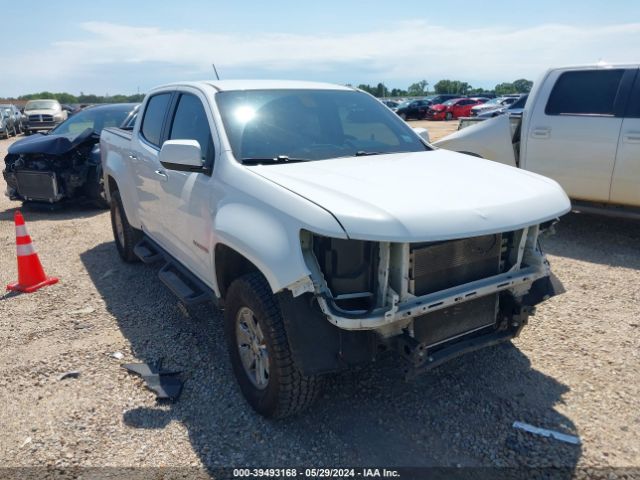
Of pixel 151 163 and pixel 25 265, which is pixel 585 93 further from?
pixel 25 265

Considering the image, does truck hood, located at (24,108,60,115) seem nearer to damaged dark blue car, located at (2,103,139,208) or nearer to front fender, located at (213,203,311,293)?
damaged dark blue car, located at (2,103,139,208)

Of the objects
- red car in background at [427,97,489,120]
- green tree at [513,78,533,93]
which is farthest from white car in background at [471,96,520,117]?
green tree at [513,78,533,93]

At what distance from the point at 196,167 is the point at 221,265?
646 mm

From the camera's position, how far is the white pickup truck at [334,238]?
2.46m

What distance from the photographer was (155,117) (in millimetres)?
4793

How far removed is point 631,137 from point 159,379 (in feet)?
17.7

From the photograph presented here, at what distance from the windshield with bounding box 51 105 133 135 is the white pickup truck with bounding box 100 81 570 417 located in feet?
18.4

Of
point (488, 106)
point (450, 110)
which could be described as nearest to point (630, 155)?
point (488, 106)

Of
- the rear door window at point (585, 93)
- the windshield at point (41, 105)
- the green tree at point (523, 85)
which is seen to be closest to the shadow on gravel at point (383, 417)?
the rear door window at point (585, 93)

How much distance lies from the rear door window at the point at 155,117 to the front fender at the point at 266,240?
Result: 1.91m

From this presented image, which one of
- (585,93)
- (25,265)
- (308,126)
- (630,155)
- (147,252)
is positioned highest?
(585,93)

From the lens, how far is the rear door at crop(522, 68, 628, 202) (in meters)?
5.88

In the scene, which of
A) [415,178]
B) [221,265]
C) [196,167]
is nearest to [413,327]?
[415,178]

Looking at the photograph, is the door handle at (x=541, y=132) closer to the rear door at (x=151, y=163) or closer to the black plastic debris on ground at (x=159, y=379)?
the rear door at (x=151, y=163)
